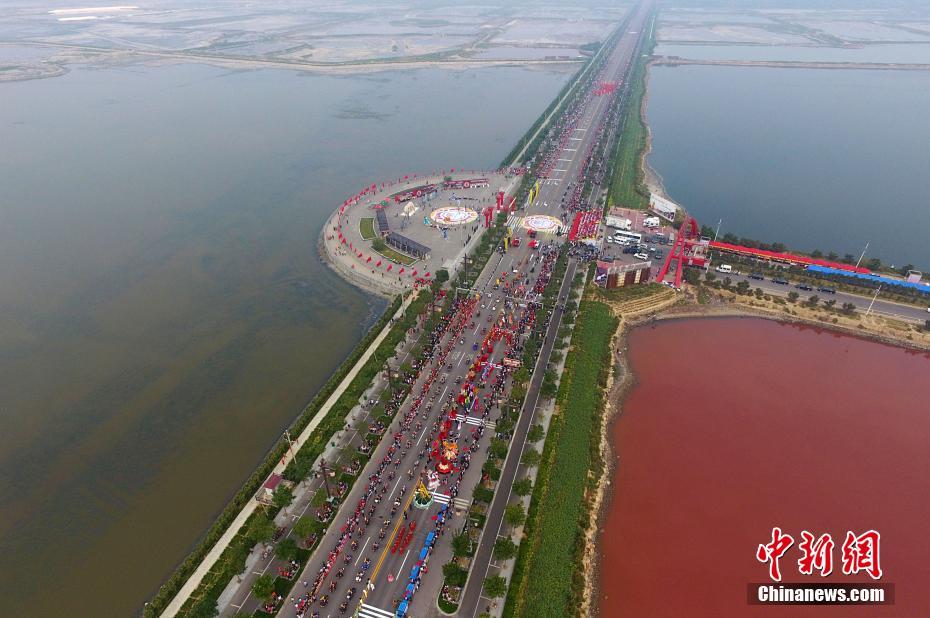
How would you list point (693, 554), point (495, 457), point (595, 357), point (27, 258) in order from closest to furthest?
point (693, 554)
point (495, 457)
point (595, 357)
point (27, 258)

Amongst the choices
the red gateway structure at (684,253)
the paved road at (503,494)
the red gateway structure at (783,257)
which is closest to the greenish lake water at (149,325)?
the paved road at (503,494)

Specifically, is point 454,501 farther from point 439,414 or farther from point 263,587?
point 263,587

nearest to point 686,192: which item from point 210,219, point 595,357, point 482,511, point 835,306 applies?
point 835,306

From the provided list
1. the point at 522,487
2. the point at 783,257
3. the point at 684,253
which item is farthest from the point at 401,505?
the point at 783,257

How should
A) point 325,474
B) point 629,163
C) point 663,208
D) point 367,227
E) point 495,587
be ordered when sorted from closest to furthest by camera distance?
point 495,587, point 325,474, point 367,227, point 663,208, point 629,163

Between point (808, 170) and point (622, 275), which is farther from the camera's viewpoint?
point (808, 170)

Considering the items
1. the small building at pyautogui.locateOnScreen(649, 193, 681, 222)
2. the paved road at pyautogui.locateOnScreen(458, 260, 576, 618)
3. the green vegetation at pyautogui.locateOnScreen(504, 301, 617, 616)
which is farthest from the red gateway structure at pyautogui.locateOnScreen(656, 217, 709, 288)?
the paved road at pyautogui.locateOnScreen(458, 260, 576, 618)

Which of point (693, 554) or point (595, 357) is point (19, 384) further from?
point (693, 554)
